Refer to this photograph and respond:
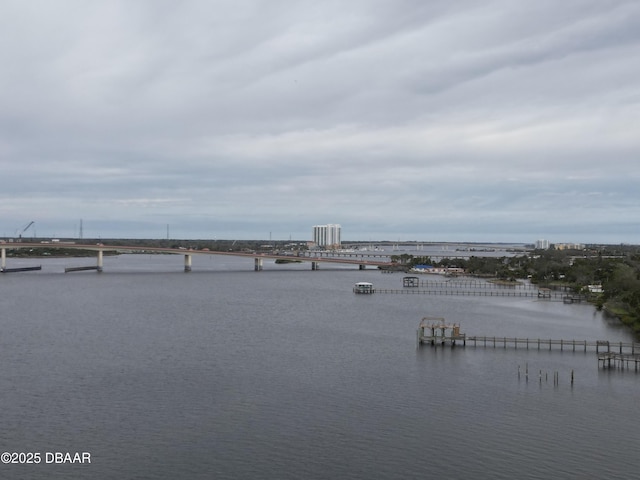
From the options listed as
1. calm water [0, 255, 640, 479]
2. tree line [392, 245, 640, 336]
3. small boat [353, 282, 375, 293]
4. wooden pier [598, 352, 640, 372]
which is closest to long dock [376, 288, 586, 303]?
small boat [353, 282, 375, 293]

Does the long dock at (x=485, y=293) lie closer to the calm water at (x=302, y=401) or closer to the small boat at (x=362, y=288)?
the small boat at (x=362, y=288)

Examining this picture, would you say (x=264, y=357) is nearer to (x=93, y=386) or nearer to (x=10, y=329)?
(x=93, y=386)

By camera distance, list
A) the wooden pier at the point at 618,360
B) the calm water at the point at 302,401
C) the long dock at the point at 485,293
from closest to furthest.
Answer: the calm water at the point at 302,401 → the wooden pier at the point at 618,360 → the long dock at the point at 485,293

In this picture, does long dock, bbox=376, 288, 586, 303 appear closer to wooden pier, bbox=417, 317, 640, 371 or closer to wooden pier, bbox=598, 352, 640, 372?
wooden pier, bbox=417, 317, 640, 371

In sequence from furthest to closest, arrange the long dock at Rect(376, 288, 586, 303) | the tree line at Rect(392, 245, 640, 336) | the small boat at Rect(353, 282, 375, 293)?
the small boat at Rect(353, 282, 375, 293) < the long dock at Rect(376, 288, 586, 303) < the tree line at Rect(392, 245, 640, 336)

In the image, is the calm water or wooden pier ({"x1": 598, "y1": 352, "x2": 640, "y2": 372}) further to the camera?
wooden pier ({"x1": 598, "y1": 352, "x2": 640, "y2": 372})

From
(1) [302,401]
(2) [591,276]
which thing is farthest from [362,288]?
(1) [302,401]

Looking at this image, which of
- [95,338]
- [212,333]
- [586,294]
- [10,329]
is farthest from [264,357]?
[586,294]

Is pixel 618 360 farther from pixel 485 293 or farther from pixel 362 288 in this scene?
pixel 485 293

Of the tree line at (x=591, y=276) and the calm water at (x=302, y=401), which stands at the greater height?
the tree line at (x=591, y=276)

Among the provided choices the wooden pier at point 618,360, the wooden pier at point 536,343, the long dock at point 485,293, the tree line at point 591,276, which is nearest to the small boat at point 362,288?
the long dock at point 485,293
